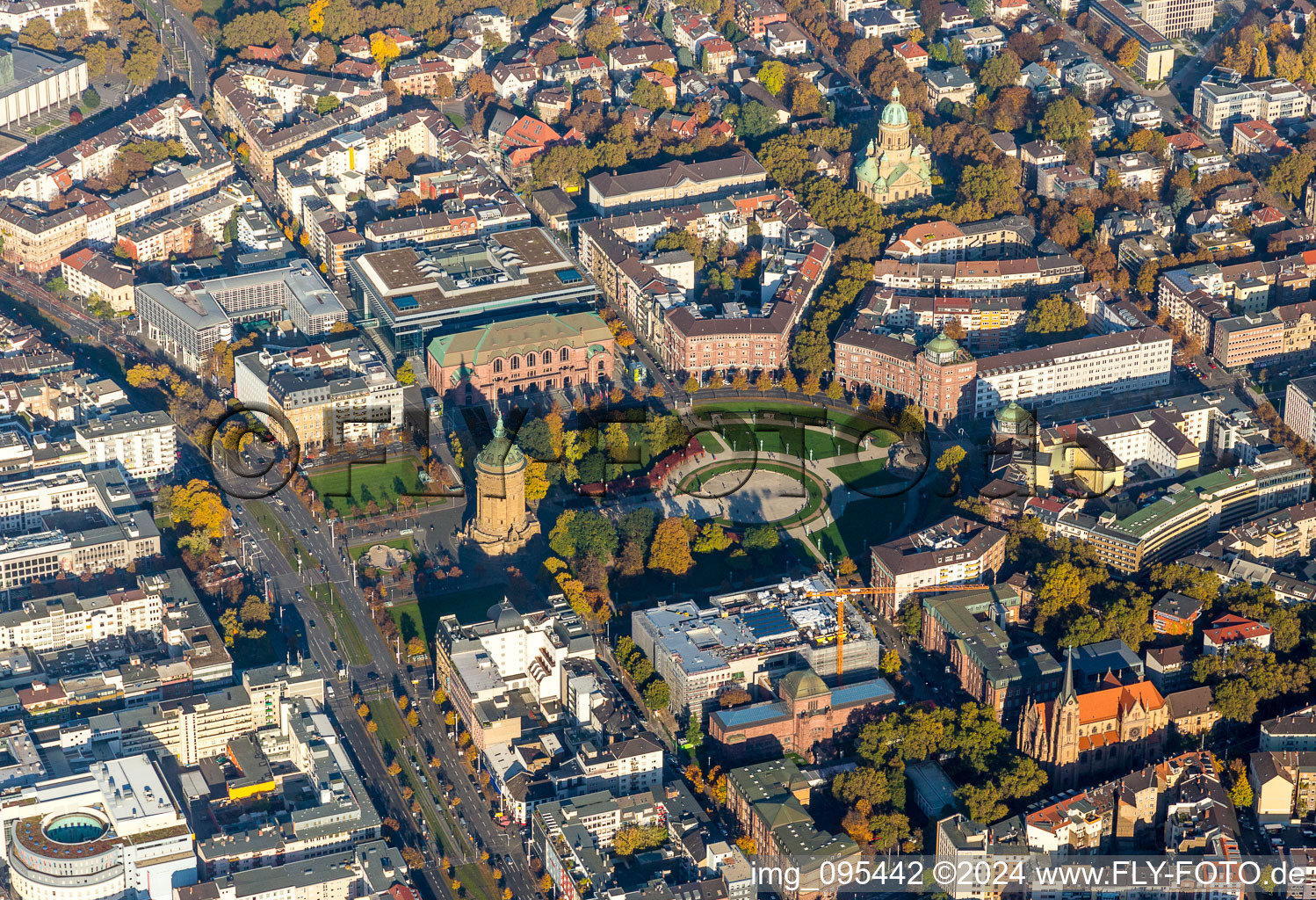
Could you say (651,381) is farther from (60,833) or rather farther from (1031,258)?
(60,833)

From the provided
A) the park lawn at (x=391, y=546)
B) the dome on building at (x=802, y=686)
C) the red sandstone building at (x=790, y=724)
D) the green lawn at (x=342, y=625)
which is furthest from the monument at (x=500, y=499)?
the dome on building at (x=802, y=686)

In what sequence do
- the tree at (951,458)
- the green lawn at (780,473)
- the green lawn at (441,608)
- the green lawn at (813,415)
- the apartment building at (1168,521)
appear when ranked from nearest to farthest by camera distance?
1. the green lawn at (441,608)
2. the apartment building at (1168,521)
3. the green lawn at (780,473)
4. the tree at (951,458)
5. the green lawn at (813,415)

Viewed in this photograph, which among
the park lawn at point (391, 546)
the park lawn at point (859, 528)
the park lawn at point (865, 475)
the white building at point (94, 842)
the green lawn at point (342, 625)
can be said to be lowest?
the park lawn at point (859, 528)

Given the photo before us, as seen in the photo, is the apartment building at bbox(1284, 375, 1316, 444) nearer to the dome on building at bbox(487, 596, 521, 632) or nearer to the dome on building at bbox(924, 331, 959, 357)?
the dome on building at bbox(924, 331, 959, 357)

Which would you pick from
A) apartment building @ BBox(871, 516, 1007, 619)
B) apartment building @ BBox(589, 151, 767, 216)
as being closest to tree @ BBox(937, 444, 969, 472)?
apartment building @ BBox(871, 516, 1007, 619)

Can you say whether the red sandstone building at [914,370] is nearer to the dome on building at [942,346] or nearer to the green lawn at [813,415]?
the dome on building at [942,346]
